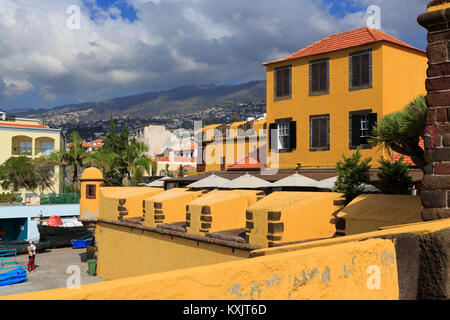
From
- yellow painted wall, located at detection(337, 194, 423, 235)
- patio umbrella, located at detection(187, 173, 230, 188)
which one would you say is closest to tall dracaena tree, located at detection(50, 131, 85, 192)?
patio umbrella, located at detection(187, 173, 230, 188)

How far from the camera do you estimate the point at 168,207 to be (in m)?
20.2

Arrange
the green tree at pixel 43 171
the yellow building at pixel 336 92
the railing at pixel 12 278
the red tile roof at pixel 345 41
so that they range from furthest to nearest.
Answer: the green tree at pixel 43 171, the railing at pixel 12 278, the red tile roof at pixel 345 41, the yellow building at pixel 336 92

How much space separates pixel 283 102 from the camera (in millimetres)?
24531

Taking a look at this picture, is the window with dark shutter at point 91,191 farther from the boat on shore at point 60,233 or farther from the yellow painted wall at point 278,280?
the yellow painted wall at point 278,280

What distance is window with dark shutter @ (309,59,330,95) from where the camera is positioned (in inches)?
899

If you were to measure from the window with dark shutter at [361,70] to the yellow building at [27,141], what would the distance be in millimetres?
49336

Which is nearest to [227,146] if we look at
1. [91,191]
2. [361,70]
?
[91,191]

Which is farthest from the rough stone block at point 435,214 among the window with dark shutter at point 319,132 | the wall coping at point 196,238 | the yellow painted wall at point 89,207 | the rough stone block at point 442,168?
the yellow painted wall at point 89,207

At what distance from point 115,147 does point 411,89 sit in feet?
127

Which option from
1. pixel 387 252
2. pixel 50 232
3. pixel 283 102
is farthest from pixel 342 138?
pixel 50 232

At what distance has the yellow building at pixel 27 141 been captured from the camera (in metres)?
57.3

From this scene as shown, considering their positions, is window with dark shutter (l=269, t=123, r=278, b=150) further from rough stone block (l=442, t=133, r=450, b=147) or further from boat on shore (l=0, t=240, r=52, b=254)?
boat on shore (l=0, t=240, r=52, b=254)

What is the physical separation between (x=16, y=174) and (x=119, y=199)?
3540 centimetres
